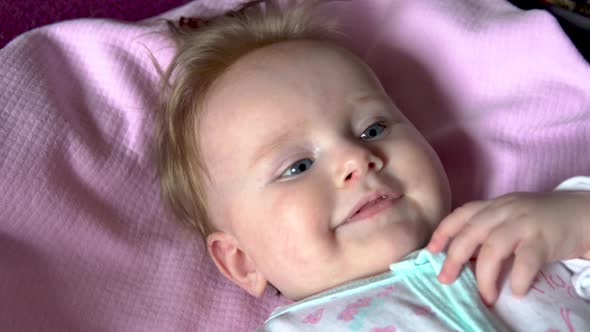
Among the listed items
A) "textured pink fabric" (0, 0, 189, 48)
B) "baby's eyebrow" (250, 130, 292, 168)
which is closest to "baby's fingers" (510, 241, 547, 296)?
"baby's eyebrow" (250, 130, 292, 168)

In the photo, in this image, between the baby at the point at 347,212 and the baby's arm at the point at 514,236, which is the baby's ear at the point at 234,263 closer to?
the baby at the point at 347,212

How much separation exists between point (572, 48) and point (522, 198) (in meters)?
0.52

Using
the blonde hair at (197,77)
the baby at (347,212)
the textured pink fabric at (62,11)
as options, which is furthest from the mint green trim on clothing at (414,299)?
the textured pink fabric at (62,11)

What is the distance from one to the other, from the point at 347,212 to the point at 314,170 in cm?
9

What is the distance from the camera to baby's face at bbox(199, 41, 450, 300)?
0.99 m

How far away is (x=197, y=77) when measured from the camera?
1.21 m

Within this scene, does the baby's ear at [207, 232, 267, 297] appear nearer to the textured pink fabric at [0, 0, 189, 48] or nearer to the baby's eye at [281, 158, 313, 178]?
the baby's eye at [281, 158, 313, 178]

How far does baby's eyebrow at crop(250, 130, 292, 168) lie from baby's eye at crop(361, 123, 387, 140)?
0.42 ft

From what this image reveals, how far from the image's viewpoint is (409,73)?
1461 millimetres

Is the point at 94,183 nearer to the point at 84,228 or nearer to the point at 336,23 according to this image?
the point at 84,228

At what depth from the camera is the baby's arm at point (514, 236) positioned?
0.94 m

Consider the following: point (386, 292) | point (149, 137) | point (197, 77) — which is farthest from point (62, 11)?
point (386, 292)

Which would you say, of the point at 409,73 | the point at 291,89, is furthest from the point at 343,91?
the point at 409,73

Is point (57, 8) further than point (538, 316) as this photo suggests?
Yes
